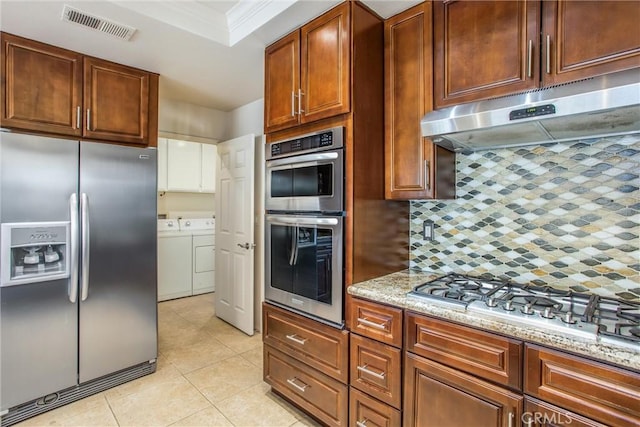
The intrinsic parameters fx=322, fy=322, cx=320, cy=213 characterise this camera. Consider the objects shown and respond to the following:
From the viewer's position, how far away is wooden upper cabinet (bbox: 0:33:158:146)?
210 centimetres

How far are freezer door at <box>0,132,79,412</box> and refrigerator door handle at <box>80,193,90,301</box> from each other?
74 millimetres

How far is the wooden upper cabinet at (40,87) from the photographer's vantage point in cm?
207

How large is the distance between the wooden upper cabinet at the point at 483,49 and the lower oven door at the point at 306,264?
3.10 feet

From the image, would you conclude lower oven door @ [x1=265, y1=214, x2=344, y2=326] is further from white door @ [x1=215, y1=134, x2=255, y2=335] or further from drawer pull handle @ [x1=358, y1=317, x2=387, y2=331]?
white door @ [x1=215, y1=134, x2=255, y2=335]

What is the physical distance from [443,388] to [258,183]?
257 cm

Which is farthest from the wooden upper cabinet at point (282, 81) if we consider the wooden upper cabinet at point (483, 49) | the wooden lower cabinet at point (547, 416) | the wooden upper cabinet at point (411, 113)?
the wooden lower cabinet at point (547, 416)

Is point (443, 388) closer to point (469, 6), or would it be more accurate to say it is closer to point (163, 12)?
point (469, 6)

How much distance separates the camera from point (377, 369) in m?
1.66

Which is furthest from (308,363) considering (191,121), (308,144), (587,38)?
(191,121)

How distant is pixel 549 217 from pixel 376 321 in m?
1.06

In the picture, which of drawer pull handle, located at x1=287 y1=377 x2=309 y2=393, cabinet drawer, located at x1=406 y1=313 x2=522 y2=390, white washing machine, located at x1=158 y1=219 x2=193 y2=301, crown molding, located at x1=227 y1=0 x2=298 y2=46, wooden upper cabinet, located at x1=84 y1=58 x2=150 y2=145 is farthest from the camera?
white washing machine, located at x1=158 y1=219 x2=193 y2=301

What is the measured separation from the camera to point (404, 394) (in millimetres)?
1559

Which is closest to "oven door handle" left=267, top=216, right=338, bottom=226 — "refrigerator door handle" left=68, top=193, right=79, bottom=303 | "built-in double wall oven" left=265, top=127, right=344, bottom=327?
"built-in double wall oven" left=265, top=127, right=344, bottom=327

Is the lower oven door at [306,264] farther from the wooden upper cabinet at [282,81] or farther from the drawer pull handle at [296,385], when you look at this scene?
the wooden upper cabinet at [282,81]
